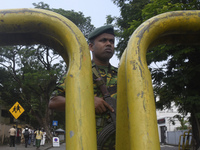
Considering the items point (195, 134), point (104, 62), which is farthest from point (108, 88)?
point (195, 134)

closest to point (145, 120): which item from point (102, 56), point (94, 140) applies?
point (94, 140)

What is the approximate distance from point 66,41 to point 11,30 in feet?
0.64

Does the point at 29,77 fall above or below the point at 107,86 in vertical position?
above

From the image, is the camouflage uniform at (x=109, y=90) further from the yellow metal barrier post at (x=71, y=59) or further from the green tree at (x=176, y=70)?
the green tree at (x=176, y=70)

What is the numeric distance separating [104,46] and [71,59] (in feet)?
2.73

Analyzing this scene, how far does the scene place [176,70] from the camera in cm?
1002

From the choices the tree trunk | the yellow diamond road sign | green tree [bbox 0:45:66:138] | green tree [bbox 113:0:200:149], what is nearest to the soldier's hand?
green tree [bbox 113:0:200:149]

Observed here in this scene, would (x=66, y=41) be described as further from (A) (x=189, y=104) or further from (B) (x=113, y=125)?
(A) (x=189, y=104)

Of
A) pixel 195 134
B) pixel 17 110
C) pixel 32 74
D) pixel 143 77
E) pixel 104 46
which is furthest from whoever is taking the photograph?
pixel 32 74

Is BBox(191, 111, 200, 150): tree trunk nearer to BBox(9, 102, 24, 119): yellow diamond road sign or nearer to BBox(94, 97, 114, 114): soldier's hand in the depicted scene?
BBox(9, 102, 24, 119): yellow diamond road sign

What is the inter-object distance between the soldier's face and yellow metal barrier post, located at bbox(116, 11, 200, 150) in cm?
66

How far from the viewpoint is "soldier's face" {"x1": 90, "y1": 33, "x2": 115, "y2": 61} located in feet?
5.30

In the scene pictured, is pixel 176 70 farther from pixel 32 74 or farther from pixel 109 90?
pixel 32 74

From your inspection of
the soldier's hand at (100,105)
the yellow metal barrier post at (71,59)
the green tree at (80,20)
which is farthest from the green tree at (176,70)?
the green tree at (80,20)
